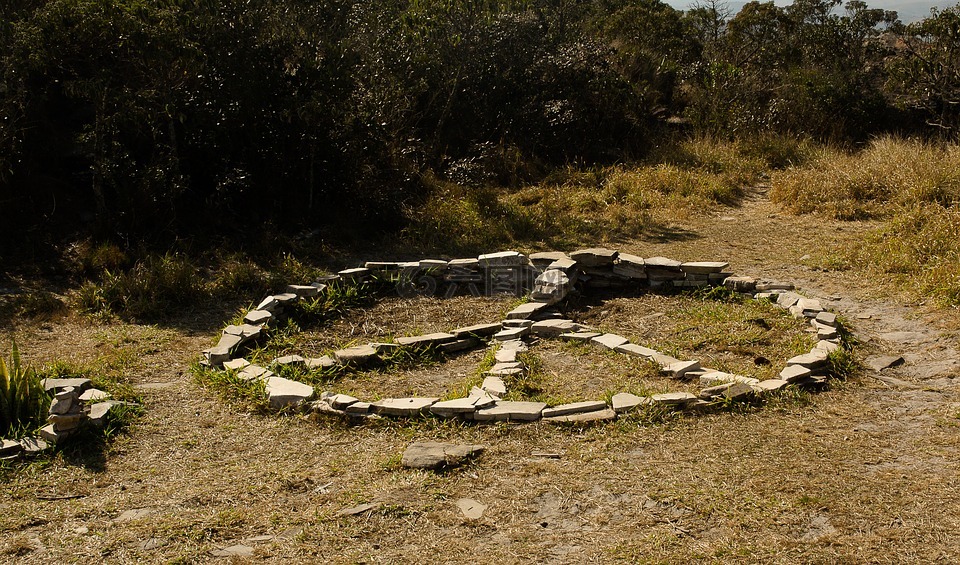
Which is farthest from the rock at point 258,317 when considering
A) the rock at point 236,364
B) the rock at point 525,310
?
the rock at point 525,310

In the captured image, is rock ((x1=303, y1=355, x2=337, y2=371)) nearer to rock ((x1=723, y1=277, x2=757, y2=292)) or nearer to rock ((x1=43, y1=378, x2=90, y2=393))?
rock ((x1=43, y1=378, x2=90, y2=393))

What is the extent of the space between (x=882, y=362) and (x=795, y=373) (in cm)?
89

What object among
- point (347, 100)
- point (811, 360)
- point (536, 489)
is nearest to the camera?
point (536, 489)

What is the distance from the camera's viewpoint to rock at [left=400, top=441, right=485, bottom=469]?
16.2 feet

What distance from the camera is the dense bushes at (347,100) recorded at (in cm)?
933

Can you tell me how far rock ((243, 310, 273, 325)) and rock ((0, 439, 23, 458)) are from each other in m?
2.44

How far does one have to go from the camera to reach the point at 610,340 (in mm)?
6844

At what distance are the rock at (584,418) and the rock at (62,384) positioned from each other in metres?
3.03

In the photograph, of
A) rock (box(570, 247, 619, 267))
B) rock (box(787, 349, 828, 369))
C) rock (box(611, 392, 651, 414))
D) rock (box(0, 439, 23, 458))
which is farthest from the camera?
rock (box(570, 247, 619, 267))

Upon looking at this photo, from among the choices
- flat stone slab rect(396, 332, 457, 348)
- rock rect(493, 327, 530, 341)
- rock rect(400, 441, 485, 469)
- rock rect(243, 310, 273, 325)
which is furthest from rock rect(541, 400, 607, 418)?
rock rect(243, 310, 273, 325)

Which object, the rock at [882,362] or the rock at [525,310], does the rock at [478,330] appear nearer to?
the rock at [525,310]

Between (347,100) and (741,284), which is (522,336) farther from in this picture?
(347,100)

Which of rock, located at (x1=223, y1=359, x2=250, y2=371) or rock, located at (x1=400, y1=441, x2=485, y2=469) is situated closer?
rock, located at (x1=400, y1=441, x2=485, y2=469)

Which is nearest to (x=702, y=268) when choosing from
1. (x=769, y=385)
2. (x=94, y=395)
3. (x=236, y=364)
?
(x=769, y=385)
